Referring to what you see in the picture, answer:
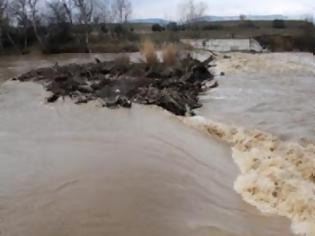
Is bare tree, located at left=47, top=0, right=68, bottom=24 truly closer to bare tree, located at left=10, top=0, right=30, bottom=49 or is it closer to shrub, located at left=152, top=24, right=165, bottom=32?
bare tree, located at left=10, top=0, right=30, bottom=49

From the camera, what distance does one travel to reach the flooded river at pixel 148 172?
24.8 ft

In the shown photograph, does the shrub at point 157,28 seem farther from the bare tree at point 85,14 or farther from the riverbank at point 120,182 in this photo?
the riverbank at point 120,182

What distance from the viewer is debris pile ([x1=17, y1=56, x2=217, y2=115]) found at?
18141mm

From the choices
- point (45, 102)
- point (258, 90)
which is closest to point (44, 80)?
point (45, 102)

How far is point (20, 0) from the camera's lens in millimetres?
54625

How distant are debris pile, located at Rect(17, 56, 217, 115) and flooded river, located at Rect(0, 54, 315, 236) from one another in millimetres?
898

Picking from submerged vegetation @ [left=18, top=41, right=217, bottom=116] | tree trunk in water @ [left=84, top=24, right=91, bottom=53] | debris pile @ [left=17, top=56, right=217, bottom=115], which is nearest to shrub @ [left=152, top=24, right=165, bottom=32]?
tree trunk in water @ [left=84, top=24, right=91, bottom=53]

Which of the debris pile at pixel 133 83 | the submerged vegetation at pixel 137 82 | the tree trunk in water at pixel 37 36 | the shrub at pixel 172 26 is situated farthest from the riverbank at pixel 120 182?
the shrub at pixel 172 26

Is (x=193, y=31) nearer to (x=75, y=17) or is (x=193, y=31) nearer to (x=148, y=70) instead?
(x=75, y=17)

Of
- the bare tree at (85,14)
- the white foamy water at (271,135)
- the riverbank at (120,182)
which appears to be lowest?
the white foamy water at (271,135)

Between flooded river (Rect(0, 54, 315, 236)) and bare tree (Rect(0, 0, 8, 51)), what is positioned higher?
bare tree (Rect(0, 0, 8, 51))

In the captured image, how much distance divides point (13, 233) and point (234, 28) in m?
67.6

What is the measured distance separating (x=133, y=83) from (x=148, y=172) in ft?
38.2

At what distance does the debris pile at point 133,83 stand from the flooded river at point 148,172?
898mm
